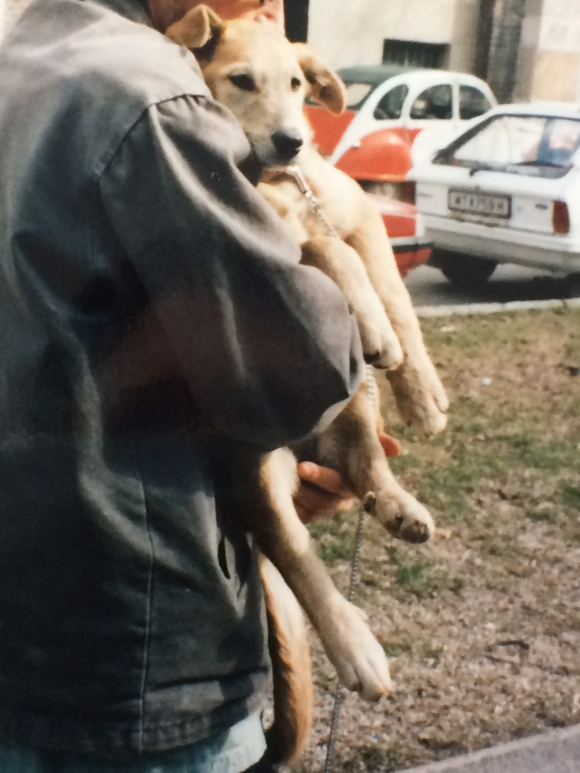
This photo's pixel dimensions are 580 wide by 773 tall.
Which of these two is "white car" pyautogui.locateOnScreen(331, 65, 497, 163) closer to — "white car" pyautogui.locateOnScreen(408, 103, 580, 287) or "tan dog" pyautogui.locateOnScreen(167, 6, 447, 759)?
"white car" pyautogui.locateOnScreen(408, 103, 580, 287)

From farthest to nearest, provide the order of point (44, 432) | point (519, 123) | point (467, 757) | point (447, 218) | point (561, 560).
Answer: point (519, 123) → point (447, 218) → point (561, 560) → point (467, 757) → point (44, 432)

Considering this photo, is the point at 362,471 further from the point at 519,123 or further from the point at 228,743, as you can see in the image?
the point at 519,123

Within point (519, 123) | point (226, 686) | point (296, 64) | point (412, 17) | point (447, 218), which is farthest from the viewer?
point (412, 17)

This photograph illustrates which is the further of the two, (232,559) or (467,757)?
(467,757)

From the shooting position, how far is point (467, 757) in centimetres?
253

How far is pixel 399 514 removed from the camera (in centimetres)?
180

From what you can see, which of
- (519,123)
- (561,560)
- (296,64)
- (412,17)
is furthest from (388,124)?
(296,64)

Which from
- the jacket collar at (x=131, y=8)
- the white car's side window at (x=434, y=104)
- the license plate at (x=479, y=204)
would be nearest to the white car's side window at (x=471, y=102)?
the white car's side window at (x=434, y=104)

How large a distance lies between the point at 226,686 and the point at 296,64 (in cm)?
144

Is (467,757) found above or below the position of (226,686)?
below

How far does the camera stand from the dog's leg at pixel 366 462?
71.4 inches

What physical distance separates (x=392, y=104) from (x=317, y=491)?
28.2 feet

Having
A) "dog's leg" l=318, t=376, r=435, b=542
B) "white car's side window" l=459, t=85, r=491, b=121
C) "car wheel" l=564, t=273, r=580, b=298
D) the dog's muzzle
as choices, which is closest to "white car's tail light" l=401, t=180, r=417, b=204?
"car wheel" l=564, t=273, r=580, b=298

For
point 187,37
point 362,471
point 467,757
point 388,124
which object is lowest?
point 388,124
